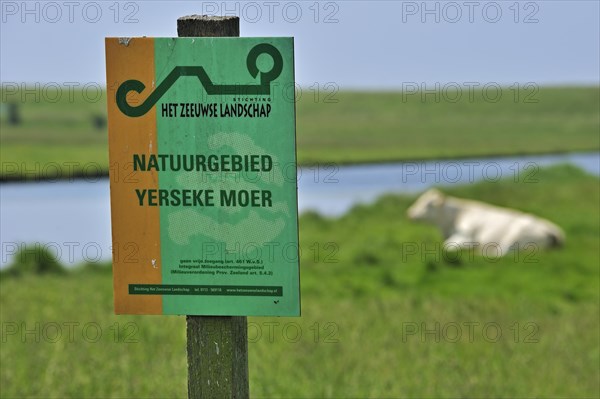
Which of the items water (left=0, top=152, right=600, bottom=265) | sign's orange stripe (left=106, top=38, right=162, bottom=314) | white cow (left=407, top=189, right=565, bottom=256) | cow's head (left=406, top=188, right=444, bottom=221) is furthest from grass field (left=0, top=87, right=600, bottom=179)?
sign's orange stripe (left=106, top=38, right=162, bottom=314)

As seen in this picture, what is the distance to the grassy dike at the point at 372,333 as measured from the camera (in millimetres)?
8648

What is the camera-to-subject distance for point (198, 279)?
4699mm

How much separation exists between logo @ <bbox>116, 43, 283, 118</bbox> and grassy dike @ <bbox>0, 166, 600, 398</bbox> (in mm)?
3930

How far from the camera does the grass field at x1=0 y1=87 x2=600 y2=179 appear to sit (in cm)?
8088

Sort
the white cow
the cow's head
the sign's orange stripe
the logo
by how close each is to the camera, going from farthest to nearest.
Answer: the cow's head
the white cow
the sign's orange stripe
the logo

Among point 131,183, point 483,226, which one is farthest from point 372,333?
point 483,226

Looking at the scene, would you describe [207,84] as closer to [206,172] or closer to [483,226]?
[206,172]

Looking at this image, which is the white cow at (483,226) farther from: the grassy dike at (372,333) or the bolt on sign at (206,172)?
the bolt on sign at (206,172)

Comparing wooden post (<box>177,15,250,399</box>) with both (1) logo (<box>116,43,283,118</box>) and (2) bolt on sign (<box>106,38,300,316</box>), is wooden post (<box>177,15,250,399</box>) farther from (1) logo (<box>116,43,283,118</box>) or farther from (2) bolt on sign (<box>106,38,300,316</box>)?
(1) logo (<box>116,43,283,118</box>)

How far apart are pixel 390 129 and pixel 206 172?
10844 cm

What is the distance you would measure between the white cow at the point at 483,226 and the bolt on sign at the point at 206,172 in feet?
47.3

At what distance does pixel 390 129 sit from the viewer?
368ft

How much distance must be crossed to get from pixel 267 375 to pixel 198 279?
4271mm

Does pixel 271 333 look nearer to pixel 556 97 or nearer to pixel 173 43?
pixel 173 43
